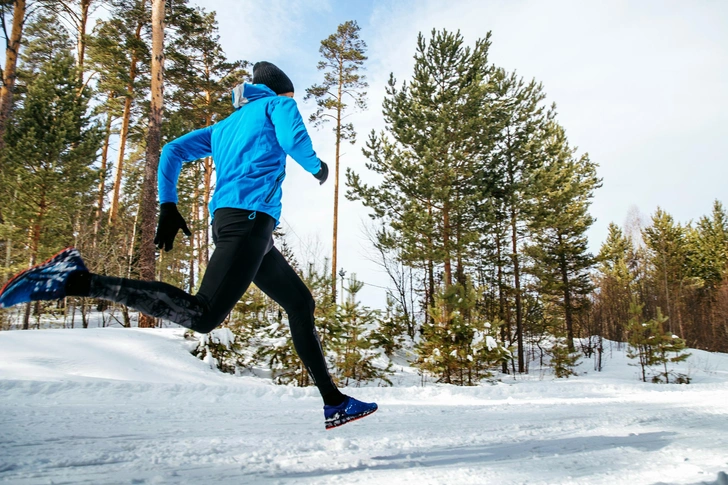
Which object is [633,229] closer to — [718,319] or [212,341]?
[718,319]

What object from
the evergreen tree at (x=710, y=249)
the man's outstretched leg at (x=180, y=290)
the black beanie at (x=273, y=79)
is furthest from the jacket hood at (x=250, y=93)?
the evergreen tree at (x=710, y=249)

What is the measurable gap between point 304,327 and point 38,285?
44.4 inches

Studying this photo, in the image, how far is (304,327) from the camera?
2.07 metres

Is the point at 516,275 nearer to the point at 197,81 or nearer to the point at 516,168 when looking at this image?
the point at 516,168

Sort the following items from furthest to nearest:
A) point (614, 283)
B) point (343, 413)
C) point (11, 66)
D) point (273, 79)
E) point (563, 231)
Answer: point (614, 283), point (563, 231), point (11, 66), point (273, 79), point (343, 413)

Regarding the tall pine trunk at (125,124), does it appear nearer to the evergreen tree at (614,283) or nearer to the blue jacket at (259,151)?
the blue jacket at (259,151)

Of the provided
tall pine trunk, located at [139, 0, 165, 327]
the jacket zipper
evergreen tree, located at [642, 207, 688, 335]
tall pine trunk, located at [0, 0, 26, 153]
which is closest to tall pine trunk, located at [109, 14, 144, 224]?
tall pine trunk, located at [0, 0, 26, 153]

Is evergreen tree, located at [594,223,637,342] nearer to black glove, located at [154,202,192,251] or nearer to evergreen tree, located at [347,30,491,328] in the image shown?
evergreen tree, located at [347,30,491,328]

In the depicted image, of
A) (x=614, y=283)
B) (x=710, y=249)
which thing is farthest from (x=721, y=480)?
(x=710, y=249)

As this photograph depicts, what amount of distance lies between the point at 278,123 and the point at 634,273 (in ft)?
130

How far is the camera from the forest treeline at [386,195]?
750cm

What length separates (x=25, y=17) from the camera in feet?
31.4

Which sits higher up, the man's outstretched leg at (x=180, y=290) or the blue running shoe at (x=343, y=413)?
the man's outstretched leg at (x=180, y=290)

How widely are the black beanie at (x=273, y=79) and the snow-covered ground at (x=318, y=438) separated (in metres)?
1.85
